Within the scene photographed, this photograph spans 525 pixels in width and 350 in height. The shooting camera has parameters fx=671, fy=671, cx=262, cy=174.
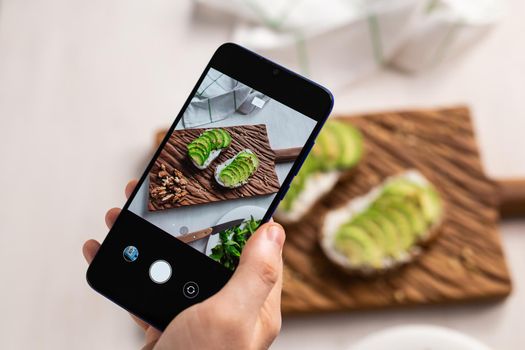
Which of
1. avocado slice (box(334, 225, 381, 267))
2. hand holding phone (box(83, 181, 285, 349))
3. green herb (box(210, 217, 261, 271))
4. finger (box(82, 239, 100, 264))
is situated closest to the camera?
hand holding phone (box(83, 181, 285, 349))

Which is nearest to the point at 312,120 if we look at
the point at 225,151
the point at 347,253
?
the point at 225,151

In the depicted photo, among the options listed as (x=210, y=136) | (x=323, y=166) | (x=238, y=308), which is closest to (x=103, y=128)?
(x=323, y=166)

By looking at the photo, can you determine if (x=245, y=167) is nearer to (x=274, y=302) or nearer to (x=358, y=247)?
(x=274, y=302)

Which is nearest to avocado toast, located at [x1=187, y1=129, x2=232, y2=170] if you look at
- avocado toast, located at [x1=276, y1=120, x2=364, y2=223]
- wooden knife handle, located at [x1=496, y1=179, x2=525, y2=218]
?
avocado toast, located at [x1=276, y1=120, x2=364, y2=223]

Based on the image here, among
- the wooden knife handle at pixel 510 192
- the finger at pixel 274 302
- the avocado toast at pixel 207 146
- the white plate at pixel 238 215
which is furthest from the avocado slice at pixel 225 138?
the wooden knife handle at pixel 510 192

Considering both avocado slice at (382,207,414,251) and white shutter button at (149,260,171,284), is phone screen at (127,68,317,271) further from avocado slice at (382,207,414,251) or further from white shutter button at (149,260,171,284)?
avocado slice at (382,207,414,251)

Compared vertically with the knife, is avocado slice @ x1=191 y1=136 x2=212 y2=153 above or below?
above

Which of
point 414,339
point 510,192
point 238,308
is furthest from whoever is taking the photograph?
point 510,192

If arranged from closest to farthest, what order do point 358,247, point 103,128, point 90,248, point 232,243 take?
point 232,243
point 90,248
point 358,247
point 103,128
